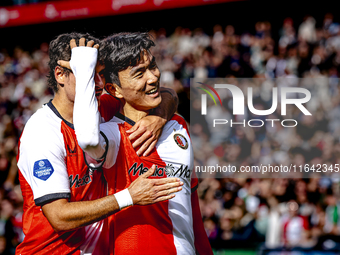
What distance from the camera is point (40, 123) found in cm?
268

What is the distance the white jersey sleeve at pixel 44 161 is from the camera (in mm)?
2490

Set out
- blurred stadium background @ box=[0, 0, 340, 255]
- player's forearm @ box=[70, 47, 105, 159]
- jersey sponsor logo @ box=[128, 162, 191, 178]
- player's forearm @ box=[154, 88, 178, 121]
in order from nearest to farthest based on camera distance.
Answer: player's forearm @ box=[70, 47, 105, 159] < jersey sponsor logo @ box=[128, 162, 191, 178] < player's forearm @ box=[154, 88, 178, 121] < blurred stadium background @ box=[0, 0, 340, 255]

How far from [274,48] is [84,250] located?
30.4 ft

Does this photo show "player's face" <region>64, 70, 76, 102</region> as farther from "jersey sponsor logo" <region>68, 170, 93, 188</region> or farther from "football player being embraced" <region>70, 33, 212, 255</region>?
"jersey sponsor logo" <region>68, 170, 93, 188</region>

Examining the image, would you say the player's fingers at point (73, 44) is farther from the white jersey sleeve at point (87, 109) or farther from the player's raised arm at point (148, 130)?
the player's raised arm at point (148, 130)

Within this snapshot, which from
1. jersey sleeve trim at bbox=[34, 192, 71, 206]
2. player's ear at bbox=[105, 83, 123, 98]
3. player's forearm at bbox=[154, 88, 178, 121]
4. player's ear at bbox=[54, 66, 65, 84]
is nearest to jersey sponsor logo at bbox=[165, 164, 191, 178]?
player's forearm at bbox=[154, 88, 178, 121]

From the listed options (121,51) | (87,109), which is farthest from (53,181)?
(121,51)

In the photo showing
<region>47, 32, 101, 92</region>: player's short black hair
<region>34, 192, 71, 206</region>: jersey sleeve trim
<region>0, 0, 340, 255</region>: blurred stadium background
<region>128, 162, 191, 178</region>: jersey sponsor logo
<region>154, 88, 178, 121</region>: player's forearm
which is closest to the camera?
<region>34, 192, 71, 206</region>: jersey sleeve trim

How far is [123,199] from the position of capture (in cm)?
247

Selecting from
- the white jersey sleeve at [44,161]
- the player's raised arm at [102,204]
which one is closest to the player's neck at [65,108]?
the white jersey sleeve at [44,161]

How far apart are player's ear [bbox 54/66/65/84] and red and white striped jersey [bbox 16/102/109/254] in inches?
7.8

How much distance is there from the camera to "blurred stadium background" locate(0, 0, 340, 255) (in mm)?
7512

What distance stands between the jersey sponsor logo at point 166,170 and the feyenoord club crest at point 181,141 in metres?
0.15

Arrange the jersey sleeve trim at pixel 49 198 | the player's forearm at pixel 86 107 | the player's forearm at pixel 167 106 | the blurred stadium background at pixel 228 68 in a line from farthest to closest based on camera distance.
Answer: the blurred stadium background at pixel 228 68 → the player's forearm at pixel 167 106 → the jersey sleeve trim at pixel 49 198 → the player's forearm at pixel 86 107
